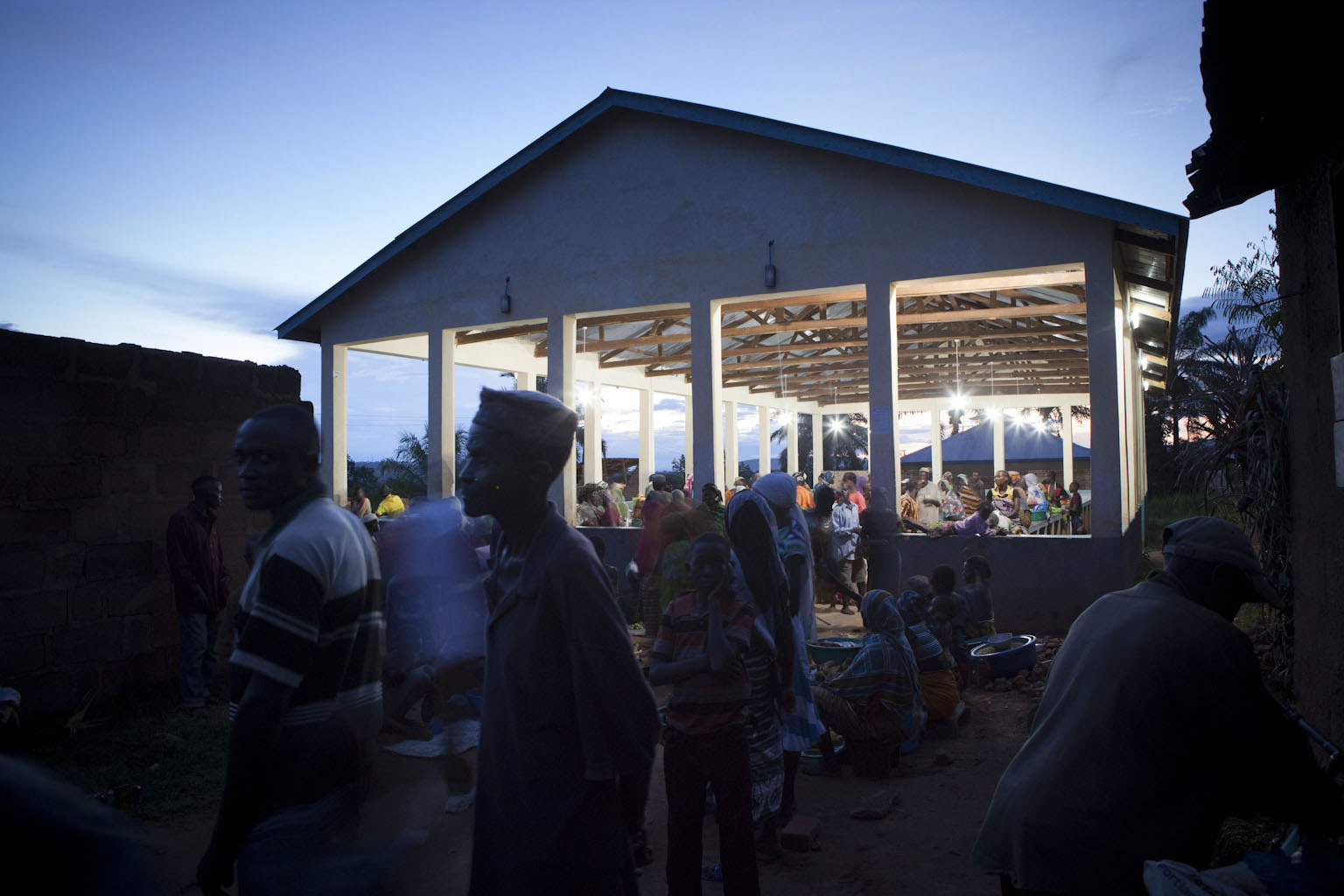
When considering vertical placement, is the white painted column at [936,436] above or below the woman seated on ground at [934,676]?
above

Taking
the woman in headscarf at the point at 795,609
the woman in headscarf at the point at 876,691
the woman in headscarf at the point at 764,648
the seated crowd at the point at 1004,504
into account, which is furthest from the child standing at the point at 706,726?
the seated crowd at the point at 1004,504

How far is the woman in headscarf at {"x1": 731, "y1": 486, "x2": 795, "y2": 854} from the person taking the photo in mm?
3947

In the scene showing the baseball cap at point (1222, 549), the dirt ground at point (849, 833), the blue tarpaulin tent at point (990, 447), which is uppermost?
the blue tarpaulin tent at point (990, 447)

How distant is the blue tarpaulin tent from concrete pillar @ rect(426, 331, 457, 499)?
2592 centimetres

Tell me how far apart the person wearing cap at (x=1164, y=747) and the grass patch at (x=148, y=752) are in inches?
197

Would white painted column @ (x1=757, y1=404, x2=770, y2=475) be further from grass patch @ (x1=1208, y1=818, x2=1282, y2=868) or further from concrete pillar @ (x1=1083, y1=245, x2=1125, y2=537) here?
grass patch @ (x1=1208, y1=818, x2=1282, y2=868)

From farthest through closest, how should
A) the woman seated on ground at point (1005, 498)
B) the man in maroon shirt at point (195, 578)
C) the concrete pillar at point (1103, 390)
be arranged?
1. the woman seated on ground at point (1005, 498)
2. the concrete pillar at point (1103, 390)
3. the man in maroon shirt at point (195, 578)

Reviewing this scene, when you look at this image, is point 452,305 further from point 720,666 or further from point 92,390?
point 720,666

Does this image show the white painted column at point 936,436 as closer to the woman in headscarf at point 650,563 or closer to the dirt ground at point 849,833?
the woman in headscarf at point 650,563

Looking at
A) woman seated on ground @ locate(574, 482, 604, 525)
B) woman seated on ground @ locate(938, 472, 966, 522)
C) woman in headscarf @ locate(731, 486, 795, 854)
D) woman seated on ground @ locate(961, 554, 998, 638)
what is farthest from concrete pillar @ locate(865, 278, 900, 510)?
woman in headscarf @ locate(731, 486, 795, 854)

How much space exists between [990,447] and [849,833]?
35.3 meters

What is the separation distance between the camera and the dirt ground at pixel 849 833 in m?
4.07

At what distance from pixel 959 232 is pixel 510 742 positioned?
9444mm

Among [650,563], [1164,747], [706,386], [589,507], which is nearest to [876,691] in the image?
[650,563]
